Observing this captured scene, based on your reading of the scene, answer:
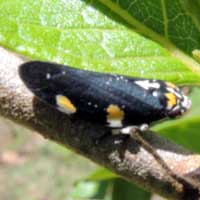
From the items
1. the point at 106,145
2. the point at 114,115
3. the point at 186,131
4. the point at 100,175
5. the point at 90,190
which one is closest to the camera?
the point at 106,145

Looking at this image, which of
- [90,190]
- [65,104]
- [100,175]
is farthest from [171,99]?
[90,190]

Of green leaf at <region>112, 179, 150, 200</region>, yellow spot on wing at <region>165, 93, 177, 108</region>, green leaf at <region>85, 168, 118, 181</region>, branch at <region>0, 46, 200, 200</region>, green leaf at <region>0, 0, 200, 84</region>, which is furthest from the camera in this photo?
green leaf at <region>85, 168, 118, 181</region>

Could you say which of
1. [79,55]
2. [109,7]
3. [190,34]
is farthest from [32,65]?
[190,34]

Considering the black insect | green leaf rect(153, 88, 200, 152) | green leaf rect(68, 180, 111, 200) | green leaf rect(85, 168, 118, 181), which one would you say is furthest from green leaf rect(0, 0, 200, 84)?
green leaf rect(68, 180, 111, 200)

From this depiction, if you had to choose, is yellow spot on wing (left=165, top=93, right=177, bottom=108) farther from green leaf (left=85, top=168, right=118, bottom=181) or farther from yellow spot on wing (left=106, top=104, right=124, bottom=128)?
green leaf (left=85, top=168, right=118, bottom=181)

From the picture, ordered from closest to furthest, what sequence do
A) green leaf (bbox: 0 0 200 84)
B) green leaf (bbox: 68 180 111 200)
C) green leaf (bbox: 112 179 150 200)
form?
1. green leaf (bbox: 0 0 200 84)
2. green leaf (bbox: 112 179 150 200)
3. green leaf (bbox: 68 180 111 200)

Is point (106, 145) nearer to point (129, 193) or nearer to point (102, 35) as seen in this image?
point (102, 35)

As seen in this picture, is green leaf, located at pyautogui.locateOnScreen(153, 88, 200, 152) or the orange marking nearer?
the orange marking

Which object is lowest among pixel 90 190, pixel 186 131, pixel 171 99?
pixel 90 190
